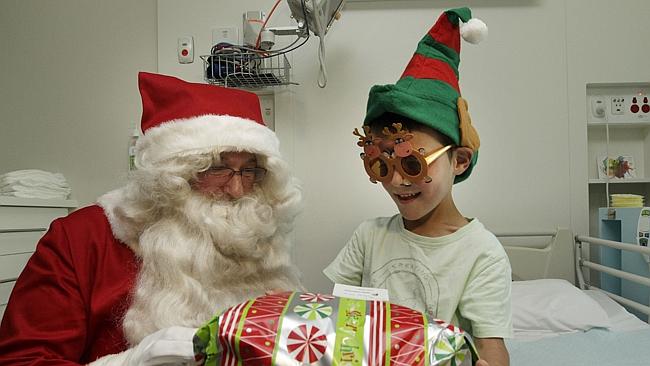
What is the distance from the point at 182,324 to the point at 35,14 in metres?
2.55

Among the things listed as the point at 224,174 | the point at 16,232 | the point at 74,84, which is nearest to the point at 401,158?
the point at 224,174

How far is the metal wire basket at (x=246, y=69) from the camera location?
7.30 ft

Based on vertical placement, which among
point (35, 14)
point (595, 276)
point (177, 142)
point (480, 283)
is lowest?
point (595, 276)

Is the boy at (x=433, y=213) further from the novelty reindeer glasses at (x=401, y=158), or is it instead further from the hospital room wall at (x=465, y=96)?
the hospital room wall at (x=465, y=96)

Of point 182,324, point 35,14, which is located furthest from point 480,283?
point 35,14

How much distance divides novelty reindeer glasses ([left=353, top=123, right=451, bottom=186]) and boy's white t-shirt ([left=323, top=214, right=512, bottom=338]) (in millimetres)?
195

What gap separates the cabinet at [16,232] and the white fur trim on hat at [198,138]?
1.27 m

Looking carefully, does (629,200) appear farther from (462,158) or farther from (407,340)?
(407,340)

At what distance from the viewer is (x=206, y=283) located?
123 centimetres

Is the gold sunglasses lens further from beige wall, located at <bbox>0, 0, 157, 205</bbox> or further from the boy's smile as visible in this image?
beige wall, located at <bbox>0, 0, 157, 205</bbox>

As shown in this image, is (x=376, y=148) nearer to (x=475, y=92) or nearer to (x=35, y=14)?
(x=475, y=92)

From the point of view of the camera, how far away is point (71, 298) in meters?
1.14

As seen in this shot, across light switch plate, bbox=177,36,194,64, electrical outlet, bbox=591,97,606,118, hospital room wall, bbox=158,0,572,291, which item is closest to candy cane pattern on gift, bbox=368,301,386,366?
hospital room wall, bbox=158,0,572,291

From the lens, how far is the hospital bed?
1581 millimetres
